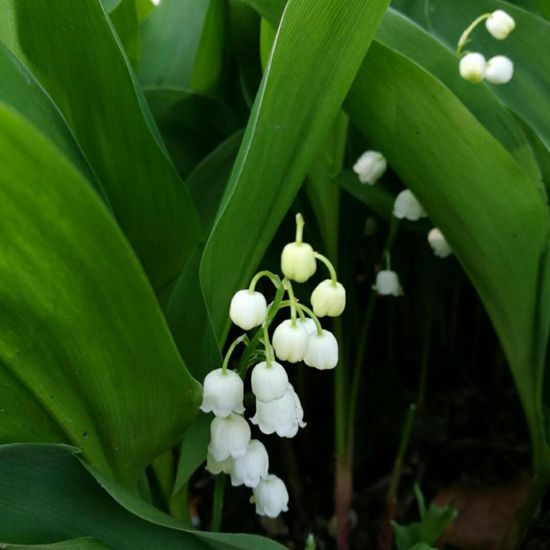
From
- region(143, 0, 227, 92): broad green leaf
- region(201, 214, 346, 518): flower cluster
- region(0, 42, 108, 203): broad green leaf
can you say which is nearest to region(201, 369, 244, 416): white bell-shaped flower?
region(201, 214, 346, 518): flower cluster

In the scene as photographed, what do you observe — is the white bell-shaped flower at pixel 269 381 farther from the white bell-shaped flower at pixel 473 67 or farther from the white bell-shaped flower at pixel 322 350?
the white bell-shaped flower at pixel 473 67

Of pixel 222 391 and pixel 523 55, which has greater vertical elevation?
pixel 523 55

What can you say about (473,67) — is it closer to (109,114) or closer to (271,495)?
(109,114)

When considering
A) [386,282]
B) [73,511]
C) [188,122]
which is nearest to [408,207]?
[386,282]

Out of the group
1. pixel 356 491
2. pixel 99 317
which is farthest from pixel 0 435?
pixel 356 491

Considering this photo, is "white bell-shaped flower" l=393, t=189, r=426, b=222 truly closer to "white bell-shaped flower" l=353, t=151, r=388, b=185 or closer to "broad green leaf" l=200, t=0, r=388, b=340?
"white bell-shaped flower" l=353, t=151, r=388, b=185

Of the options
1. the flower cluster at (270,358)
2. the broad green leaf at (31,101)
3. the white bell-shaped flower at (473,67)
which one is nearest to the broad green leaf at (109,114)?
the broad green leaf at (31,101)
